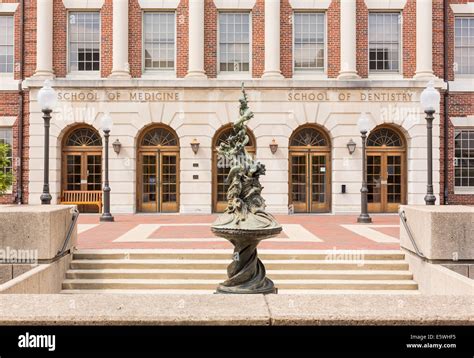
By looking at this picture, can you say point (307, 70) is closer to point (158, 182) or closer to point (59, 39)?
point (158, 182)

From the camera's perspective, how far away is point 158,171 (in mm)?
22562

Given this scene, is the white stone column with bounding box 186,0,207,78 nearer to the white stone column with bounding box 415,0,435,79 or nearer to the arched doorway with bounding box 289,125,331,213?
the arched doorway with bounding box 289,125,331,213

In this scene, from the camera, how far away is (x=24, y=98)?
74.4 ft

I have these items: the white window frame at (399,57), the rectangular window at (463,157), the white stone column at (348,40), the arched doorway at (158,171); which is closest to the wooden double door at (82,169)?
the arched doorway at (158,171)

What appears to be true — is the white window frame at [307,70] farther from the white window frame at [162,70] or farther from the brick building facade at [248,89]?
the white window frame at [162,70]

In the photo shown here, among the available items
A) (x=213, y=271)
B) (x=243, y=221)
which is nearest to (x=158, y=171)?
(x=213, y=271)

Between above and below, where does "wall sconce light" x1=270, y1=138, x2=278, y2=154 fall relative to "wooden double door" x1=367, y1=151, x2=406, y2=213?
above

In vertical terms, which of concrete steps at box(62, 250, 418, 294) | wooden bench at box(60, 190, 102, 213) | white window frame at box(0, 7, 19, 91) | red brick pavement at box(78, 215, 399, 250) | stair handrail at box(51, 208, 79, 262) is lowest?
concrete steps at box(62, 250, 418, 294)

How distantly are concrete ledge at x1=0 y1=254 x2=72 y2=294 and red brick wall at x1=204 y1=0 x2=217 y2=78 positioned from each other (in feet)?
47.1

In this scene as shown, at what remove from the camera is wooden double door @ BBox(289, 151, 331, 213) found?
74.1ft

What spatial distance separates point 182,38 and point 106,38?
3.52 meters

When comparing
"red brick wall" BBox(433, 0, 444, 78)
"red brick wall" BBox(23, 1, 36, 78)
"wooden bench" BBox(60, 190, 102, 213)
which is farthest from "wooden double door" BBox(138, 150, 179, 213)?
"red brick wall" BBox(433, 0, 444, 78)

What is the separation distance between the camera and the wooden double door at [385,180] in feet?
74.5
